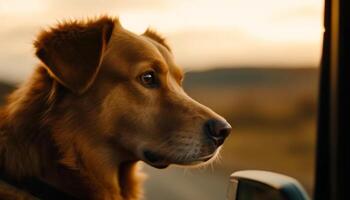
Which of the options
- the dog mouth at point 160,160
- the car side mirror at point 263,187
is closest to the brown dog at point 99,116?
the dog mouth at point 160,160

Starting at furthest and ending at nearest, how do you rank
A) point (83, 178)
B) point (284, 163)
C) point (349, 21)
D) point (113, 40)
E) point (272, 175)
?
1. point (113, 40)
2. point (83, 178)
3. point (284, 163)
4. point (272, 175)
5. point (349, 21)

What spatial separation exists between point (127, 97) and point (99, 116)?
15 cm

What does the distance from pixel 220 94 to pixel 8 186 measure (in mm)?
931

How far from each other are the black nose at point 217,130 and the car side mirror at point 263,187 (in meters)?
0.24

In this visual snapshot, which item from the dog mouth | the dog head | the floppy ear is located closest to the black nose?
the dog head

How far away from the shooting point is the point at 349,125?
63.9 inches

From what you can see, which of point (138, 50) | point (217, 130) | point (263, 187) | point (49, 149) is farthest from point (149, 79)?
point (263, 187)

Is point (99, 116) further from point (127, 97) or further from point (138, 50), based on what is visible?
point (138, 50)

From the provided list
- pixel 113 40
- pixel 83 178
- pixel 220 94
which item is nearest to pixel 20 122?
pixel 83 178

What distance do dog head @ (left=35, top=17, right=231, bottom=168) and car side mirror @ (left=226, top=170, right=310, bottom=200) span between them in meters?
0.32

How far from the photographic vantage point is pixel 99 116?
2439 mm

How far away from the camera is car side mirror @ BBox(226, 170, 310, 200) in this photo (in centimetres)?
176

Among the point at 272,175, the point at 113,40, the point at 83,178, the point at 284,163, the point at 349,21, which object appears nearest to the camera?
the point at 349,21

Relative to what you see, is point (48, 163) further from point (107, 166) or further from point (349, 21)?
point (349, 21)
